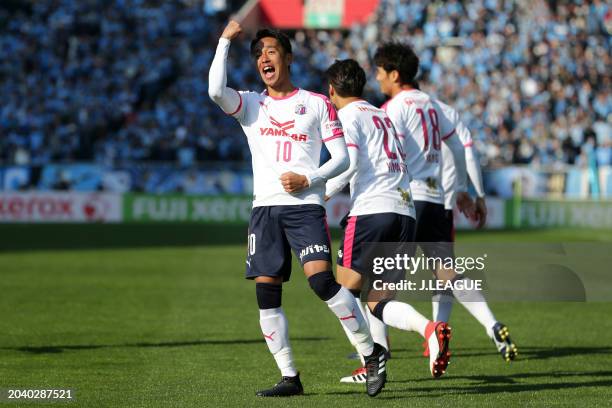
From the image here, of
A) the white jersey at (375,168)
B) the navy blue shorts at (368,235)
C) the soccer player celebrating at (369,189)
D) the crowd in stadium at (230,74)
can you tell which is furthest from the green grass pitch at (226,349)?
the crowd in stadium at (230,74)

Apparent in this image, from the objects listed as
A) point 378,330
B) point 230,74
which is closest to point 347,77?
point 378,330

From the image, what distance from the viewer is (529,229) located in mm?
30938

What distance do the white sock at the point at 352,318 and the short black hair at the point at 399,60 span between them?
2.38 meters

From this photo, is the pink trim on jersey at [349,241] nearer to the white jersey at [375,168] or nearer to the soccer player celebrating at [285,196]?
the white jersey at [375,168]

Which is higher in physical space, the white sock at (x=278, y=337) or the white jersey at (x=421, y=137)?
the white jersey at (x=421, y=137)

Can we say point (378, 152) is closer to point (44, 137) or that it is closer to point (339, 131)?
point (339, 131)

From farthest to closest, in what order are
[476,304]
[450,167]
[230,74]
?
[230,74]
[450,167]
[476,304]

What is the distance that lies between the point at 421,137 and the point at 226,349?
8.43 ft

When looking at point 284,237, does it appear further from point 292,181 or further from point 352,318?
point 352,318

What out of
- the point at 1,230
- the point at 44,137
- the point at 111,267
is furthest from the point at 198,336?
the point at 44,137

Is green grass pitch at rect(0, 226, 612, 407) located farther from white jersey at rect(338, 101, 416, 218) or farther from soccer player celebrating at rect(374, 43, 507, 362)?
white jersey at rect(338, 101, 416, 218)

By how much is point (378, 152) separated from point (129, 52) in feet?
103

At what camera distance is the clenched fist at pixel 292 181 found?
7.15 m

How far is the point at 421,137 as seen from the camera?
906 cm
